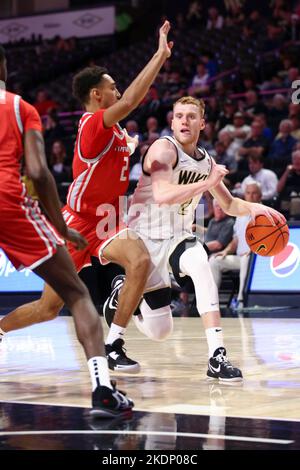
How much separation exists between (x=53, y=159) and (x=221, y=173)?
36.8ft

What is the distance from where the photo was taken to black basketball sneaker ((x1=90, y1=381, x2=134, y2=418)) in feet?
13.2

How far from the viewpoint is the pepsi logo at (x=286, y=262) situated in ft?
36.1

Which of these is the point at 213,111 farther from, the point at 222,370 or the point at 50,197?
the point at 50,197

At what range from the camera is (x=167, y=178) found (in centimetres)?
559

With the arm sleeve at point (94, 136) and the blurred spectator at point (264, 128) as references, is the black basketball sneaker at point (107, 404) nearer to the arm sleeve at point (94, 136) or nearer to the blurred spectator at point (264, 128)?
the arm sleeve at point (94, 136)

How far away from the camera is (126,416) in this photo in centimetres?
409

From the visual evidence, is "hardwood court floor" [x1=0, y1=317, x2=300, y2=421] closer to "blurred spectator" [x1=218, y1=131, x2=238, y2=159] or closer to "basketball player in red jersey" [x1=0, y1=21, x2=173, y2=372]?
"basketball player in red jersey" [x1=0, y1=21, x2=173, y2=372]

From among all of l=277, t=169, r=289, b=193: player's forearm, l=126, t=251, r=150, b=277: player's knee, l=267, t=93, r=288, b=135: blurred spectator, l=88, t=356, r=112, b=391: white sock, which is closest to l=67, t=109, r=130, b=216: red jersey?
l=126, t=251, r=150, b=277: player's knee

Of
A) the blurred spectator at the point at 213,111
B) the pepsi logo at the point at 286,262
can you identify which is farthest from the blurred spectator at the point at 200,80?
the pepsi logo at the point at 286,262

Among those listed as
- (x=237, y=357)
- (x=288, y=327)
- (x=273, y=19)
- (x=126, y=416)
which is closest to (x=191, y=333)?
(x=288, y=327)

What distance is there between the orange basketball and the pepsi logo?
4582mm

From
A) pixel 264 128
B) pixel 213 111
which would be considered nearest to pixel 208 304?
pixel 264 128

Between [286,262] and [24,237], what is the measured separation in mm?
7338
